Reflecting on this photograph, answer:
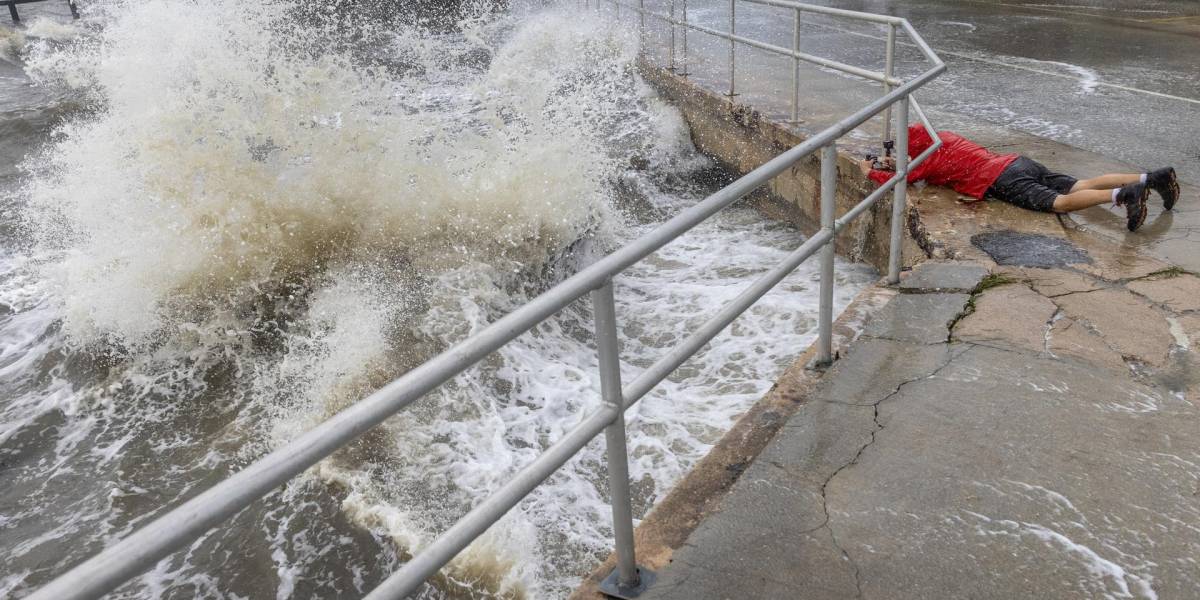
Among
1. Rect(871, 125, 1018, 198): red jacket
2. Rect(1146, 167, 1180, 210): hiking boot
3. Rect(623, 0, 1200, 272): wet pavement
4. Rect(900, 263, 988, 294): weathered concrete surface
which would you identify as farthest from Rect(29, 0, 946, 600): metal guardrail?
Rect(623, 0, 1200, 272): wet pavement

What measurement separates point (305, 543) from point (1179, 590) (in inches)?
134

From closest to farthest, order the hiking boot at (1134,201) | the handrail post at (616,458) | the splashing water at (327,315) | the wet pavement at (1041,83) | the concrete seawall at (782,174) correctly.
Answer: the handrail post at (616,458)
the splashing water at (327,315)
the hiking boot at (1134,201)
the wet pavement at (1041,83)
the concrete seawall at (782,174)

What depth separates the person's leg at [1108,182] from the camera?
5036 mm

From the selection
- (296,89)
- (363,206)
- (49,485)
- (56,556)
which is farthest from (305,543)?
(296,89)

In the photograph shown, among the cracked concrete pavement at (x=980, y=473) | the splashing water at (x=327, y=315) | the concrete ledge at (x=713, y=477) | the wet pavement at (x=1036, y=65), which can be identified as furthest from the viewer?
the wet pavement at (x=1036, y=65)

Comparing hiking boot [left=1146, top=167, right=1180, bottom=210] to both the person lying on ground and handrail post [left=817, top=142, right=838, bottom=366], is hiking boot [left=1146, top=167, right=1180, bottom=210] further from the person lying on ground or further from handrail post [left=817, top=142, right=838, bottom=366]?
handrail post [left=817, top=142, right=838, bottom=366]

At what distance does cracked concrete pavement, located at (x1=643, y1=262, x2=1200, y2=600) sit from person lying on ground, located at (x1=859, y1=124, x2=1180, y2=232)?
4.30ft

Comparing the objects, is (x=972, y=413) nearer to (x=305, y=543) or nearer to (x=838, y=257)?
(x=305, y=543)

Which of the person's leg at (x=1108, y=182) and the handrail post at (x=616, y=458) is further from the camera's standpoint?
the person's leg at (x=1108, y=182)

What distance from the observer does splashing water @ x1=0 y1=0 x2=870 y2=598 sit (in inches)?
157

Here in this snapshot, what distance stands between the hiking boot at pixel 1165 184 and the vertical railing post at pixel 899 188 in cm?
187

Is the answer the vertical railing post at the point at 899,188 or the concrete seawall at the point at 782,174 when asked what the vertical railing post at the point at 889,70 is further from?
the vertical railing post at the point at 899,188

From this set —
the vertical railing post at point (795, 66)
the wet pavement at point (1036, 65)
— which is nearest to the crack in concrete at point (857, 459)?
the wet pavement at point (1036, 65)

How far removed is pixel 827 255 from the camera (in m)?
3.16
